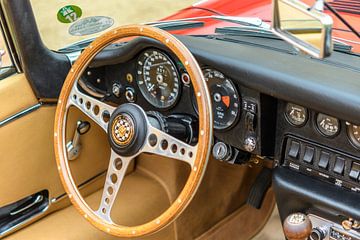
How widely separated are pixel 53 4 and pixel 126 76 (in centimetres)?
40

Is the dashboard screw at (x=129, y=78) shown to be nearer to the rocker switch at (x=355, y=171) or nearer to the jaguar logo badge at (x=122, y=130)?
the jaguar logo badge at (x=122, y=130)

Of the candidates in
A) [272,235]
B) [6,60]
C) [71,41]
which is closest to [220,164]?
[272,235]

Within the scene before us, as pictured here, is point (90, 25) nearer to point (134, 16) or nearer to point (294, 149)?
point (134, 16)

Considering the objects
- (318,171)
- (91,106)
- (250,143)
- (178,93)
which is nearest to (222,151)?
(250,143)

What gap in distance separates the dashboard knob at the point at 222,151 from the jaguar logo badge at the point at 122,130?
0.35 metres

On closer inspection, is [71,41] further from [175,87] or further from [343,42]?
[343,42]

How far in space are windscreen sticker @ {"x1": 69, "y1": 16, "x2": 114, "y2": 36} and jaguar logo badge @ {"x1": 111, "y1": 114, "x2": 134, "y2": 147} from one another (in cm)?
63

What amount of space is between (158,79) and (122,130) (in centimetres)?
31

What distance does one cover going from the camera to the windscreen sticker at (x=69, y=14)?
86.5 inches

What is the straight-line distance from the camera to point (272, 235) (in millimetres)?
2725

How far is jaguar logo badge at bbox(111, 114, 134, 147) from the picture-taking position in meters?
1.71

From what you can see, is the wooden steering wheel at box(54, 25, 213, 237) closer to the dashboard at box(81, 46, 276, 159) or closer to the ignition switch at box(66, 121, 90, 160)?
the dashboard at box(81, 46, 276, 159)

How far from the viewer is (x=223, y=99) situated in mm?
1840

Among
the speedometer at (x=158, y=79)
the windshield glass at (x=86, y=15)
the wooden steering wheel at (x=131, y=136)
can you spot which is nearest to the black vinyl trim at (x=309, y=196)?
the wooden steering wheel at (x=131, y=136)
